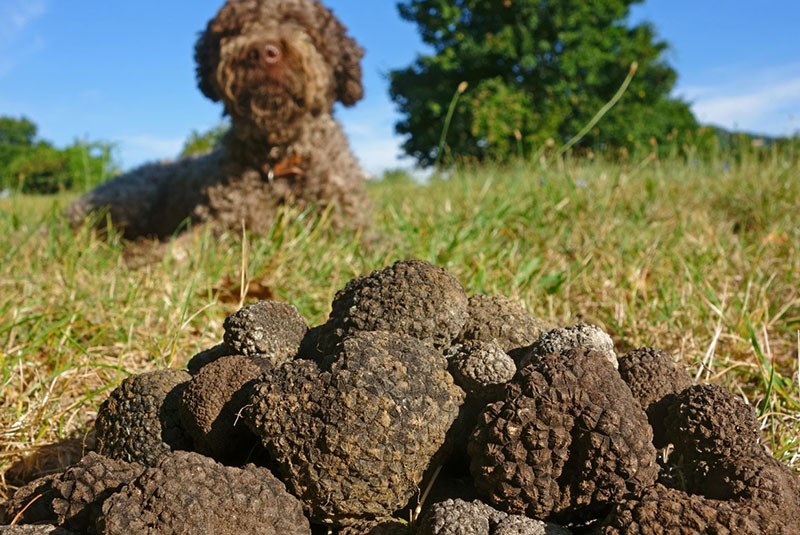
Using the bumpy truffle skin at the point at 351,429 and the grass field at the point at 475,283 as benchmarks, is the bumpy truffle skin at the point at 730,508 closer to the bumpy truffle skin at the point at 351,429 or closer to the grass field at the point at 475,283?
the bumpy truffle skin at the point at 351,429

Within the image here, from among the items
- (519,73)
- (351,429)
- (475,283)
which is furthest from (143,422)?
(519,73)

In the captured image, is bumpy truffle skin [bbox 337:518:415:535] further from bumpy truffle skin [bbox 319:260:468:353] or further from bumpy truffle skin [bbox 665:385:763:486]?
bumpy truffle skin [bbox 665:385:763:486]

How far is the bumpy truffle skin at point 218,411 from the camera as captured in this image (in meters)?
1.63

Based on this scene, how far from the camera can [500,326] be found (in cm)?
194

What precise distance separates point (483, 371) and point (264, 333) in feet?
1.98

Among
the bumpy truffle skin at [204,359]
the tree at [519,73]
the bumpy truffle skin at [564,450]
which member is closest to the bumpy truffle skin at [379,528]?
the bumpy truffle skin at [564,450]

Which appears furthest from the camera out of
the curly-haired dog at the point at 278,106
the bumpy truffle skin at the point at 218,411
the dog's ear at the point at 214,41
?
the dog's ear at the point at 214,41

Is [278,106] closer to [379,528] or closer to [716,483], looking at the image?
[379,528]

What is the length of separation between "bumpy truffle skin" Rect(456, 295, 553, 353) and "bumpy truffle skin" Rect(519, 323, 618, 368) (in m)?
0.13

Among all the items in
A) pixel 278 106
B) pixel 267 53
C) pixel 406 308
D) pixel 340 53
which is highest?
pixel 340 53

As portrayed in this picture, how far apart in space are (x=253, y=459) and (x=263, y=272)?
229 cm

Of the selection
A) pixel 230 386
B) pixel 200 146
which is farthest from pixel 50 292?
pixel 200 146

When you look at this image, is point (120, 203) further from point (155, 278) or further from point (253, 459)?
point (253, 459)

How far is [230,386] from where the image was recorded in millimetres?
1655
